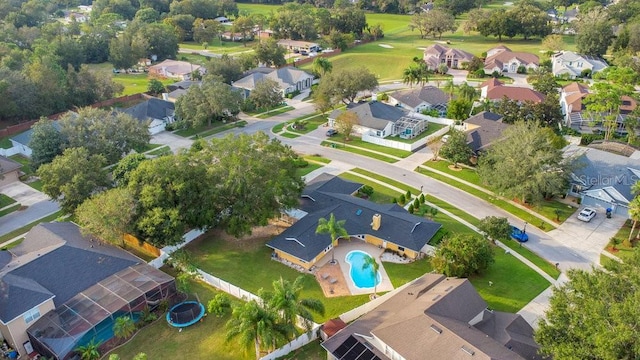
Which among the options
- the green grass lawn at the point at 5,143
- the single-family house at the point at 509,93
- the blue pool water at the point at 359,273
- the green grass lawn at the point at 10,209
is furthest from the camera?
the single-family house at the point at 509,93

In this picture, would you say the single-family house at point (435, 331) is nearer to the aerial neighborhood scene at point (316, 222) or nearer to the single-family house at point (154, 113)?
the aerial neighborhood scene at point (316, 222)

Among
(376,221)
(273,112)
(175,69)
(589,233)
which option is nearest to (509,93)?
(589,233)

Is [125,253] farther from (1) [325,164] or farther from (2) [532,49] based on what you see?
(2) [532,49]

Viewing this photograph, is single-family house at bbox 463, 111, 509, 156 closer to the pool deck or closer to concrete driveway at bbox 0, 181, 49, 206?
the pool deck

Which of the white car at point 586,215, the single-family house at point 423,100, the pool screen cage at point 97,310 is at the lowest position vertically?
the white car at point 586,215

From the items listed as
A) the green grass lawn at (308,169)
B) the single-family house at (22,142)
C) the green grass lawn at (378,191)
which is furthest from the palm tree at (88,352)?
the single-family house at (22,142)

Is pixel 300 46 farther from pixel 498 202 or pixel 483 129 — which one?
pixel 498 202

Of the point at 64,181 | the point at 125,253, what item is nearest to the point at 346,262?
the point at 125,253

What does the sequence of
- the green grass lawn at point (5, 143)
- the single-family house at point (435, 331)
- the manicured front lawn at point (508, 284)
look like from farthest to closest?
the green grass lawn at point (5, 143) → the manicured front lawn at point (508, 284) → the single-family house at point (435, 331)
